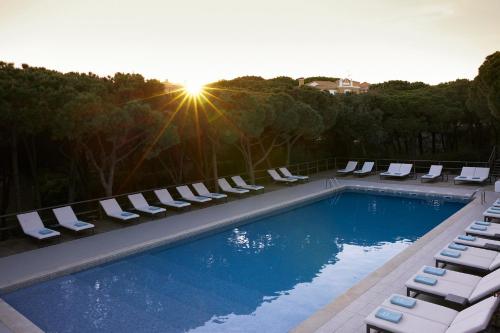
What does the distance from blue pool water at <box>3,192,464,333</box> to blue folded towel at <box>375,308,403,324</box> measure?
1713 millimetres

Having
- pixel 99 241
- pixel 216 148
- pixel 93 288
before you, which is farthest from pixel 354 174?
pixel 93 288

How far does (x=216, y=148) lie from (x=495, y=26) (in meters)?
11.7

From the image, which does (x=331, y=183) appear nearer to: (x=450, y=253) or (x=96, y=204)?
(x=96, y=204)

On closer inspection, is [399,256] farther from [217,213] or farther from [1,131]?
[1,131]

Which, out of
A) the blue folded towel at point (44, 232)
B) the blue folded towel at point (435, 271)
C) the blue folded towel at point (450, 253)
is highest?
the blue folded towel at point (44, 232)

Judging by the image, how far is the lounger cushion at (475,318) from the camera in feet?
14.4

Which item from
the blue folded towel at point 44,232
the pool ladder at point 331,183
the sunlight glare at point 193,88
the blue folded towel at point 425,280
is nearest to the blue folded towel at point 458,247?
the blue folded towel at point 425,280

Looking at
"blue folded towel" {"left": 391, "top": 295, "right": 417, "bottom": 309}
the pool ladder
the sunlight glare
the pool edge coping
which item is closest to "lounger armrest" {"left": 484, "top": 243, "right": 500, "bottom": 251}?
the pool edge coping

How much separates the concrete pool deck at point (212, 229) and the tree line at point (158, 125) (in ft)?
8.60

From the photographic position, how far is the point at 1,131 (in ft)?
35.6

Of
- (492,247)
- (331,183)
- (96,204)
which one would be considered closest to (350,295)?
(492,247)

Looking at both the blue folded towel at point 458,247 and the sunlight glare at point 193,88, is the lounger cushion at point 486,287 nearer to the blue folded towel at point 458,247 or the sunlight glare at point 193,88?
the blue folded towel at point 458,247

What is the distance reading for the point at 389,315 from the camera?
5.11m

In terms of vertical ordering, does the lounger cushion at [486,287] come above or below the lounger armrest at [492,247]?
above
